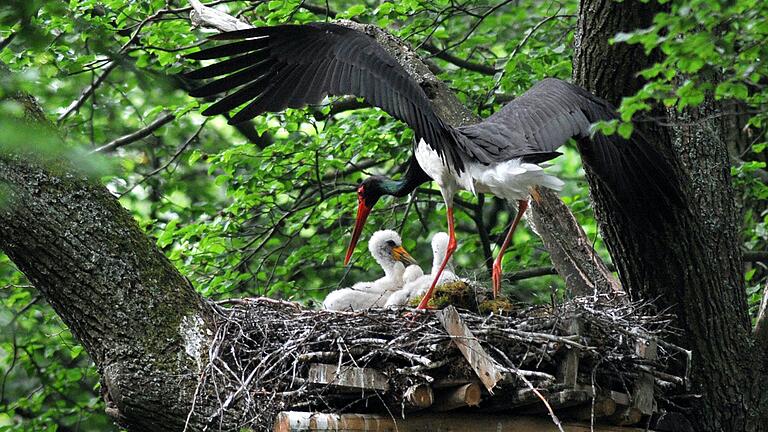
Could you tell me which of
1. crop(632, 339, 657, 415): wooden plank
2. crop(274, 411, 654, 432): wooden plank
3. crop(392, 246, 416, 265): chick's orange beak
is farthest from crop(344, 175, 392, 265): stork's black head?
crop(632, 339, 657, 415): wooden plank

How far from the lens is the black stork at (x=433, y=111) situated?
465 cm

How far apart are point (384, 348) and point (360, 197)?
124 inches

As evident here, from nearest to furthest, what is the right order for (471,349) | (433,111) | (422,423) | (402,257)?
1. (471,349)
2. (422,423)
3. (433,111)
4. (402,257)

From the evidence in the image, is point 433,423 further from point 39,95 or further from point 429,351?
point 39,95

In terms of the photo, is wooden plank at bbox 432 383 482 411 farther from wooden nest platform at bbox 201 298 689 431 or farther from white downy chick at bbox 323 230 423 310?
white downy chick at bbox 323 230 423 310

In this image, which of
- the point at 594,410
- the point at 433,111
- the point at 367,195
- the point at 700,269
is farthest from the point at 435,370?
the point at 367,195

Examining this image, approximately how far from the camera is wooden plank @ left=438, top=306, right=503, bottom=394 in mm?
4047

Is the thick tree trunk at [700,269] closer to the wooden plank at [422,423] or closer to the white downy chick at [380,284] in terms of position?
the wooden plank at [422,423]

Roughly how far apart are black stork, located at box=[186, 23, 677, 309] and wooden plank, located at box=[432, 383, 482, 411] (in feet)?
3.24

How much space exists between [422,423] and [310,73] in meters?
1.59

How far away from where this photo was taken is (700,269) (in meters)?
5.19

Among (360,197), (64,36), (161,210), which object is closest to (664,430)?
(360,197)

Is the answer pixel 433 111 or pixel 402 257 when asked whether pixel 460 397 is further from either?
pixel 402 257

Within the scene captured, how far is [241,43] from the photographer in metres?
4.71
